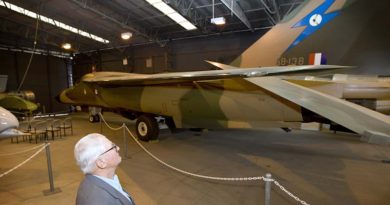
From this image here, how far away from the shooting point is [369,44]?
13.7ft

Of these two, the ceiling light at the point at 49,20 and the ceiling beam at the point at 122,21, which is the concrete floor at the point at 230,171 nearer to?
the ceiling beam at the point at 122,21

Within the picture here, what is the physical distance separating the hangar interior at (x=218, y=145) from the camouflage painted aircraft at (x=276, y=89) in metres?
0.21

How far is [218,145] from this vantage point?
20.7 feet

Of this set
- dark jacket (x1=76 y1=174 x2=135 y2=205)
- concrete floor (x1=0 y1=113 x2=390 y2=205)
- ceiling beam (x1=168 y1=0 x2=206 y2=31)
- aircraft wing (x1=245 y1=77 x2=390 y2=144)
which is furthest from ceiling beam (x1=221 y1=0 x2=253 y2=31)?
dark jacket (x1=76 y1=174 x2=135 y2=205)

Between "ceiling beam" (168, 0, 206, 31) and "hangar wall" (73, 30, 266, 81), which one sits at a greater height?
"ceiling beam" (168, 0, 206, 31)

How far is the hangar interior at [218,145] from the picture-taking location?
351 centimetres

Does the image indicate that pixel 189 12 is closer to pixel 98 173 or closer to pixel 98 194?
pixel 98 173

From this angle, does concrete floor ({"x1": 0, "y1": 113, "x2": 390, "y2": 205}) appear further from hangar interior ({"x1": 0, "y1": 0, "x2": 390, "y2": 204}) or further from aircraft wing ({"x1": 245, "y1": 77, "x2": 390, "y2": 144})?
aircraft wing ({"x1": 245, "y1": 77, "x2": 390, "y2": 144})

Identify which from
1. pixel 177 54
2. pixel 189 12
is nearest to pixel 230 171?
pixel 189 12

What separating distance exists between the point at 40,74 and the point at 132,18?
33.8 ft

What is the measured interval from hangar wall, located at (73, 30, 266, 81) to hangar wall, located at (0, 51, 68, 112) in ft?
8.89

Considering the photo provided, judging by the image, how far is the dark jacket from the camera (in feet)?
4.24

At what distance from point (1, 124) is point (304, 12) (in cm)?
568

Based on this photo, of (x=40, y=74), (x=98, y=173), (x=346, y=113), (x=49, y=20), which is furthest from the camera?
(x=40, y=74)
